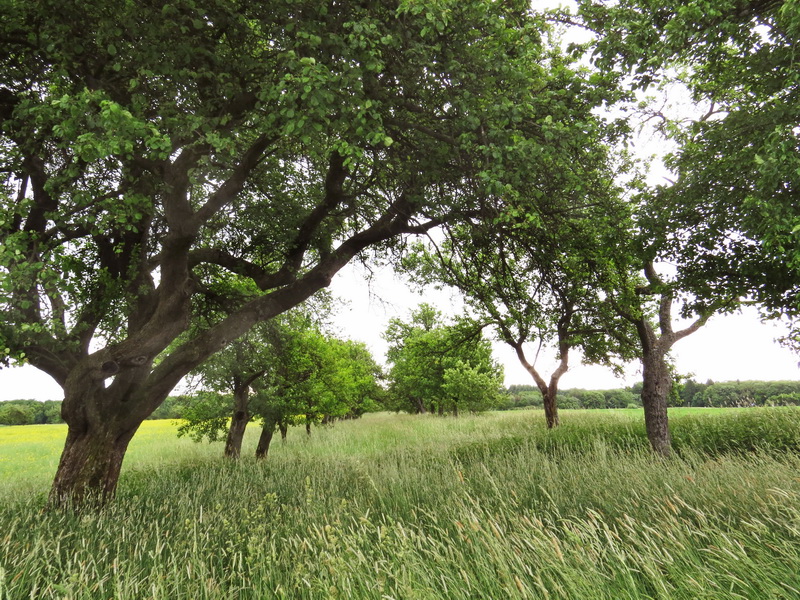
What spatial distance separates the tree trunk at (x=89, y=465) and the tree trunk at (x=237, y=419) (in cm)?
705

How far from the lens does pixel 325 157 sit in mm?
8398

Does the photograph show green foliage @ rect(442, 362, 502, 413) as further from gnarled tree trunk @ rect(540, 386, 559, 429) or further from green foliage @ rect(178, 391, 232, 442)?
green foliage @ rect(178, 391, 232, 442)

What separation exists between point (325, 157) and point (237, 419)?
402 inches

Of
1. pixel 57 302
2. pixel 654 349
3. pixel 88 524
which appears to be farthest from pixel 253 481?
pixel 654 349

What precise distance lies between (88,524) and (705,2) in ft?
31.5

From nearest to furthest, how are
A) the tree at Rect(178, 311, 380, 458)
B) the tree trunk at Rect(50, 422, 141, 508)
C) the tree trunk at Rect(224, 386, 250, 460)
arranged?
1. the tree trunk at Rect(50, 422, 141, 508)
2. the tree at Rect(178, 311, 380, 458)
3. the tree trunk at Rect(224, 386, 250, 460)

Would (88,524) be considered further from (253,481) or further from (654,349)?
(654,349)

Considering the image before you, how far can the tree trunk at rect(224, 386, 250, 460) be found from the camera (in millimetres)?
14047

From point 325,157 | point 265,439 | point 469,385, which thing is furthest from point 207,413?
point 469,385

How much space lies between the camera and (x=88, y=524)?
16.4ft

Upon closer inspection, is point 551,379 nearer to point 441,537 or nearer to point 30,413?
point 441,537

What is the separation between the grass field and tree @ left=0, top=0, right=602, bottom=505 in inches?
100

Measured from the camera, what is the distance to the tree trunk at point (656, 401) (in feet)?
32.2

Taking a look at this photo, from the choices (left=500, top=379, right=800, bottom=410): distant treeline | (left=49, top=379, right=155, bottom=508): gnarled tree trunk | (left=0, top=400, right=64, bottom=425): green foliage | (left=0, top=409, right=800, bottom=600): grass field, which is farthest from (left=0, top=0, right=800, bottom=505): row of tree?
(left=0, top=400, right=64, bottom=425): green foliage
